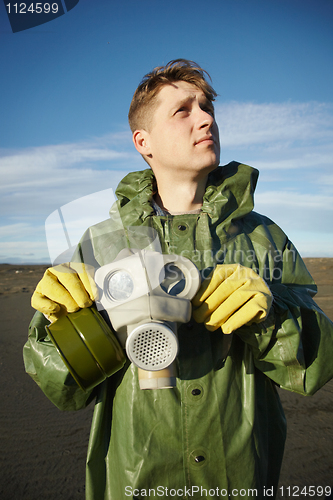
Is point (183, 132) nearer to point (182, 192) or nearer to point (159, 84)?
point (182, 192)

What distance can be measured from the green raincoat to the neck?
149mm

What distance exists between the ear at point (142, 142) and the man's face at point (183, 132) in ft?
0.22

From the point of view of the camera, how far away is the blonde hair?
6.06 ft

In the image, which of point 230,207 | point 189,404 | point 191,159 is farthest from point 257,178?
point 189,404

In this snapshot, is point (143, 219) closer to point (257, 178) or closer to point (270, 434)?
point (257, 178)

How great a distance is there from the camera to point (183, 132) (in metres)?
1.61

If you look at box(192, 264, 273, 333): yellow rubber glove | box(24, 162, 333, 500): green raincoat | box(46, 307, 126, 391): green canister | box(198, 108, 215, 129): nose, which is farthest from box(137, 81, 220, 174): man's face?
box(46, 307, 126, 391): green canister

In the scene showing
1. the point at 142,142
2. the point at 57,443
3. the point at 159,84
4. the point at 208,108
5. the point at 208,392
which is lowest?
the point at 57,443

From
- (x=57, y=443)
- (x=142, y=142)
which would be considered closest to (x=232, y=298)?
(x=142, y=142)

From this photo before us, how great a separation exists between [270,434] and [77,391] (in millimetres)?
924

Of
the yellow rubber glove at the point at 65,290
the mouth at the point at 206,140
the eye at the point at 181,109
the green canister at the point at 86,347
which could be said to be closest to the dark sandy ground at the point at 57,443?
the green canister at the point at 86,347

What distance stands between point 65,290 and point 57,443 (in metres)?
2.65

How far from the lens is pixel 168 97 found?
176cm

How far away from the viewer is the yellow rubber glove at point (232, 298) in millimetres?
1216
